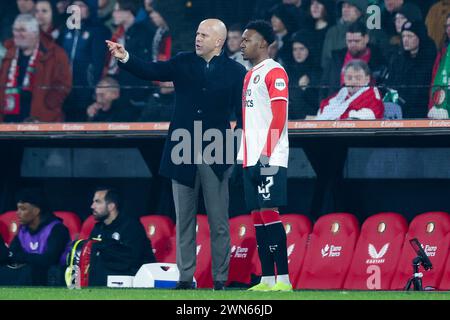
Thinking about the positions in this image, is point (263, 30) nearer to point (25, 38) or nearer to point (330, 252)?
point (330, 252)

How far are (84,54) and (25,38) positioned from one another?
26.7 inches

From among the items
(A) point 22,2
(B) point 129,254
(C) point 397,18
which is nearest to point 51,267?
(B) point 129,254

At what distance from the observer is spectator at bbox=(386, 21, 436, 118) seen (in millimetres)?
12062

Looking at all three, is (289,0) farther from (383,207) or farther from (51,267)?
(51,267)

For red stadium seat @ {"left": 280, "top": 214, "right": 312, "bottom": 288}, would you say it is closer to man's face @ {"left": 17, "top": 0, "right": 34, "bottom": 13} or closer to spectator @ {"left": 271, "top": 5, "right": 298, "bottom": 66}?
spectator @ {"left": 271, "top": 5, "right": 298, "bottom": 66}

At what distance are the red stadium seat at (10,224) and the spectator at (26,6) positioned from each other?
→ 6.45 ft

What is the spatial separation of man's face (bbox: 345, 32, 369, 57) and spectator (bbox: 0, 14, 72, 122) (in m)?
2.69

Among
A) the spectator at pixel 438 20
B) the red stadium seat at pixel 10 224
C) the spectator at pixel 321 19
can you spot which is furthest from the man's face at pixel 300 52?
the red stadium seat at pixel 10 224

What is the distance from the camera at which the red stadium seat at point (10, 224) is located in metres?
13.4

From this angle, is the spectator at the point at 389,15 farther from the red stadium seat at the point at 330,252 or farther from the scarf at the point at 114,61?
the scarf at the point at 114,61

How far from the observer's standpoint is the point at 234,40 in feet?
41.9

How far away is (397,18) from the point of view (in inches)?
483

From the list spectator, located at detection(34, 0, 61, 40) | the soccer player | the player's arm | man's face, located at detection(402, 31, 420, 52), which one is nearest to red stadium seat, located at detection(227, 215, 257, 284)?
man's face, located at detection(402, 31, 420, 52)

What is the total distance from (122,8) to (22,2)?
105 centimetres
